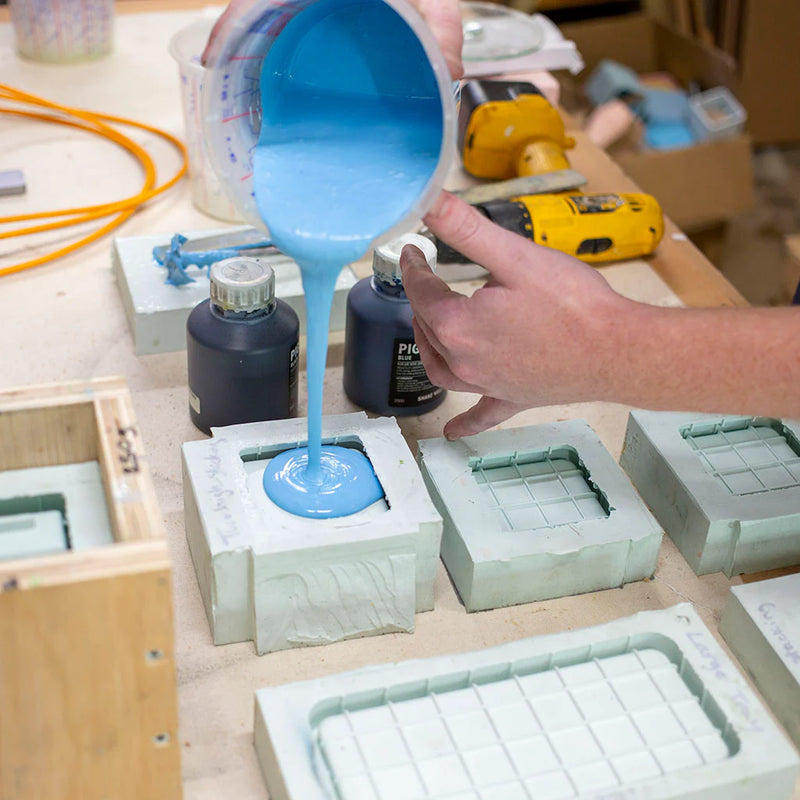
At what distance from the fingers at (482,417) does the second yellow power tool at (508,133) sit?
0.63 meters

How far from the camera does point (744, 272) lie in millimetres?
2604

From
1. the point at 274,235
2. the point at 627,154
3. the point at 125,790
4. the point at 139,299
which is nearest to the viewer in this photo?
the point at 125,790

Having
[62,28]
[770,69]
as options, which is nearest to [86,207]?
[62,28]

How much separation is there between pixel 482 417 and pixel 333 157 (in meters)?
0.29

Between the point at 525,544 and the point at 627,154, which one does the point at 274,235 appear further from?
the point at 627,154

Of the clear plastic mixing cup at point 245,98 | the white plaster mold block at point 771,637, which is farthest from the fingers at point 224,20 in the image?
the white plaster mold block at point 771,637

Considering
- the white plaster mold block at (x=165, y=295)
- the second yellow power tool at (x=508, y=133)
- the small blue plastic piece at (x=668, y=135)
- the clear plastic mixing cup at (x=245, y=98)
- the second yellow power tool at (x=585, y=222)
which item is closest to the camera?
the clear plastic mixing cup at (x=245, y=98)

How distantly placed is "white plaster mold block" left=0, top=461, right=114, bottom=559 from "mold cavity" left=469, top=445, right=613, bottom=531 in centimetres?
39

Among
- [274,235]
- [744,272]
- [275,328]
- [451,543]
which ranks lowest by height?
[744,272]

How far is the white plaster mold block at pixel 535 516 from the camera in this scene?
0.95 metres

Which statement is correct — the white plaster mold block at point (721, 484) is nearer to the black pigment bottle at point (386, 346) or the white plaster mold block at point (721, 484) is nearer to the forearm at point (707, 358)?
the forearm at point (707, 358)

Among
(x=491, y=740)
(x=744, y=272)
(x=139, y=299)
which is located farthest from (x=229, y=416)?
(x=744, y=272)

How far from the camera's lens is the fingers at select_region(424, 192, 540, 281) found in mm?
886

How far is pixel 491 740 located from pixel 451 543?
0.23 meters
